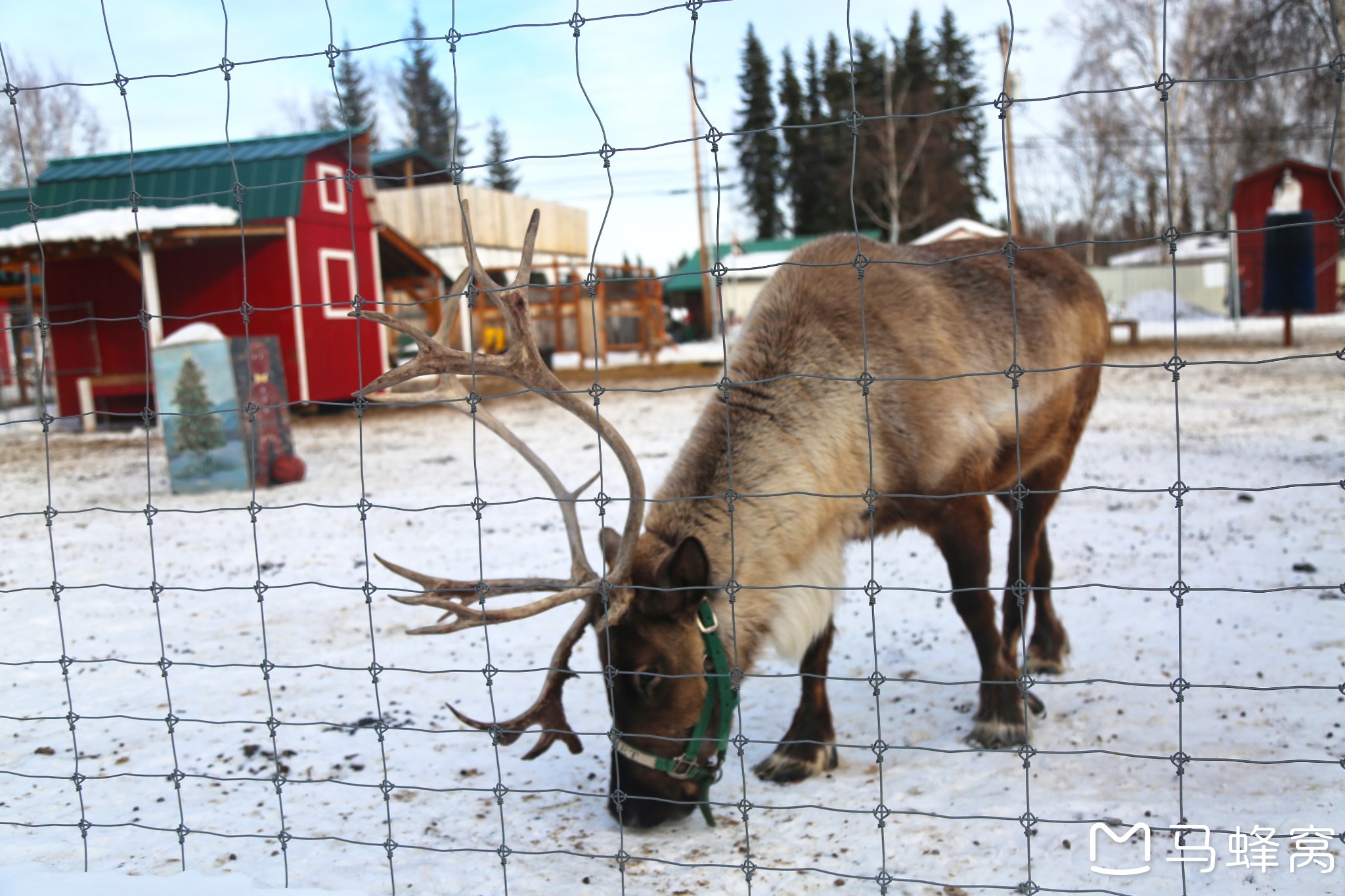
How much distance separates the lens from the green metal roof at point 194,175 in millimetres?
13328

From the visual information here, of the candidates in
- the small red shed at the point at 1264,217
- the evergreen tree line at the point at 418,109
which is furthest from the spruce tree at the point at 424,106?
the small red shed at the point at 1264,217

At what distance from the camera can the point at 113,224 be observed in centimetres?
1137

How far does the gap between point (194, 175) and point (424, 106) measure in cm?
3716

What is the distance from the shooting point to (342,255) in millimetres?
15266

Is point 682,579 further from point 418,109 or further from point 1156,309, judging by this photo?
point 418,109

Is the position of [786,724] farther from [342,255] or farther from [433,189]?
[433,189]

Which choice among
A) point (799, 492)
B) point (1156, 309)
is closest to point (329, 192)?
point (799, 492)

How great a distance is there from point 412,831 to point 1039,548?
120 inches

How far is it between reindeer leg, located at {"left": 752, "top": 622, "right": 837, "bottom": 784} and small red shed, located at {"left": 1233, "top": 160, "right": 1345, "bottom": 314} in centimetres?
2264

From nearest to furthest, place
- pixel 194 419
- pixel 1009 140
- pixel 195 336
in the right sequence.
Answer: pixel 1009 140 < pixel 194 419 < pixel 195 336

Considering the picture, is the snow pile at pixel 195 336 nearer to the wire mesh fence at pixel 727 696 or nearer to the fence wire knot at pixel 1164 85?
the wire mesh fence at pixel 727 696

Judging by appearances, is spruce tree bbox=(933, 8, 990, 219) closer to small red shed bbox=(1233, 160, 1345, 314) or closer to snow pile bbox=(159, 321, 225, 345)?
small red shed bbox=(1233, 160, 1345, 314)

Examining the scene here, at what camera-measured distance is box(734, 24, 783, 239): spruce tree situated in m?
42.2

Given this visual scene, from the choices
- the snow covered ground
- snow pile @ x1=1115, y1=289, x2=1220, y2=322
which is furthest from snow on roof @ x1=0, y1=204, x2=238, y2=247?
snow pile @ x1=1115, y1=289, x2=1220, y2=322
